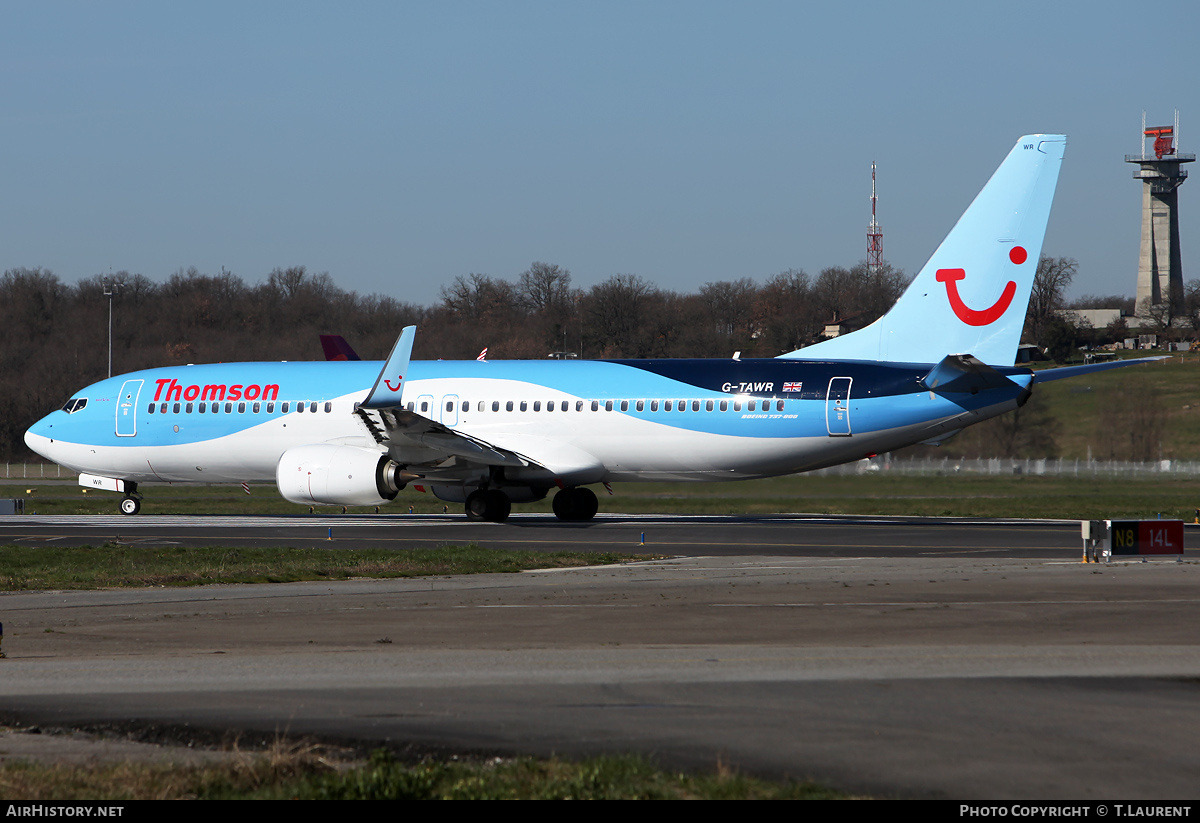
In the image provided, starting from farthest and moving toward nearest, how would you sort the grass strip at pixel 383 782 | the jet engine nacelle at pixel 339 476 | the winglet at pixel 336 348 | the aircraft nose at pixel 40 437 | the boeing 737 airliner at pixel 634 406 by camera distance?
the winglet at pixel 336 348, the aircraft nose at pixel 40 437, the jet engine nacelle at pixel 339 476, the boeing 737 airliner at pixel 634 406, the grass strip at pixel 383 782

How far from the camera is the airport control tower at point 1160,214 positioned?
16312 centimetres

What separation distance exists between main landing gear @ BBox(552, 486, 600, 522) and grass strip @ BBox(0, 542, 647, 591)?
10134mm

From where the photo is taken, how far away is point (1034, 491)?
1660 inches

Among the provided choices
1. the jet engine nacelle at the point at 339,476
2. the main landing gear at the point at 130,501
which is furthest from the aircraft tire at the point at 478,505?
the main landing gear at the point at 130,501

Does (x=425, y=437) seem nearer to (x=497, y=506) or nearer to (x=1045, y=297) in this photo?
(x=497, y=506)

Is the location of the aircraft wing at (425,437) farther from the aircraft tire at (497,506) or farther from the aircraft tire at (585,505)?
the aircraft tire at (585,505)

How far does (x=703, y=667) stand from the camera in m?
11.1

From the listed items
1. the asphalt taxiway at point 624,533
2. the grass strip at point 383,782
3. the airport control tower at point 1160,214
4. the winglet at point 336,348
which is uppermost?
the airport control tower at point 1160,214

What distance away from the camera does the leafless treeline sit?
8519 cm

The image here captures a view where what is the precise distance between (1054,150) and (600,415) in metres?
12.9

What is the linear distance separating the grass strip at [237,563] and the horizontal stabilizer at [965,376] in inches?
425

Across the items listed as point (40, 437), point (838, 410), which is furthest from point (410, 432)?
point (40, 437)

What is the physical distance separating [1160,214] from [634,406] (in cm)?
15565

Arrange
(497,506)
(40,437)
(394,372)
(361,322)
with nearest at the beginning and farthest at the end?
(394,372)
(497,506)
(40,437)
(361,322)
